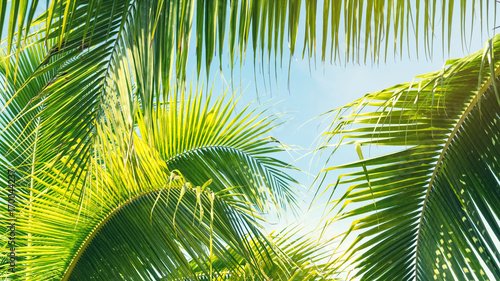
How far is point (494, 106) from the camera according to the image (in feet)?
4.82

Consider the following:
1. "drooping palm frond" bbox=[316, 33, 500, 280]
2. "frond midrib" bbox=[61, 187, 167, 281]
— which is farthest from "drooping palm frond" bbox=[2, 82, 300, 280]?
"drooping palm frond" bbox=[316, 33, 500, 280]

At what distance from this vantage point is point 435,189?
5.11ft

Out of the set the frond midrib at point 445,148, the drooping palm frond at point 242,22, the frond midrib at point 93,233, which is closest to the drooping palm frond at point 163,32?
the drooping palm frond at point 242,22

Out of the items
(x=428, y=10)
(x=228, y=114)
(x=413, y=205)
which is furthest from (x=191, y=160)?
(x=428, y=10)

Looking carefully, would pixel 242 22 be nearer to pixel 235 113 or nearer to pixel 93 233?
pixel 235 113

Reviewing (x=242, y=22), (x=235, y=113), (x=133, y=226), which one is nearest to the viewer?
(x=242, y=22)

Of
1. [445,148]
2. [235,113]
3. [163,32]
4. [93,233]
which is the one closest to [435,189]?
[445,148]

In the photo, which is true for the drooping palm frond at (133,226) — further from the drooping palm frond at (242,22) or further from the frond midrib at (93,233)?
the drooping palm frond at (242,22)

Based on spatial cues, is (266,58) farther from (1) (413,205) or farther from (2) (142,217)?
(2) (142,217)

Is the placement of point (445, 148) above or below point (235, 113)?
below

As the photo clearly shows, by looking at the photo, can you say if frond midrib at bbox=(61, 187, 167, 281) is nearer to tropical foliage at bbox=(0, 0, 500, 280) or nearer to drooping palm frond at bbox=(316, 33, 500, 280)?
tropical foliage at bbox=(0, 0, 500, 280)

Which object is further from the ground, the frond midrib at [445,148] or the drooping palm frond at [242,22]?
the drooping palm frond at [242,22]

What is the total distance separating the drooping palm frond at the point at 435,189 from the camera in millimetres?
1447

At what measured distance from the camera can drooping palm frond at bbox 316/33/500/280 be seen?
145 centimetres
